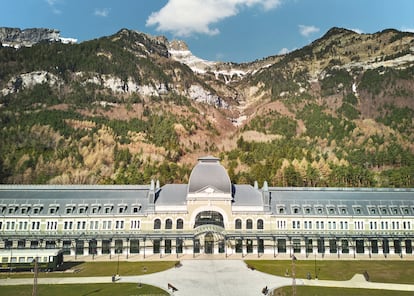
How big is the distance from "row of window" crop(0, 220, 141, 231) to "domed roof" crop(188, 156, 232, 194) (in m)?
14.4

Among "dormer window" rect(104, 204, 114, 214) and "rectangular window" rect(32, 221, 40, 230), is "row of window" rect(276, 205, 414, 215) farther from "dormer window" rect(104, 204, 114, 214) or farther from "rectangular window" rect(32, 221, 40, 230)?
"rectangular window" rect(32, 221, 40, 230)

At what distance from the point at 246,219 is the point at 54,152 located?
356ft

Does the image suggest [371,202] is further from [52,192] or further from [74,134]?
[74,134]

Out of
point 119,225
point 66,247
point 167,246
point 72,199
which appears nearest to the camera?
point 66,247

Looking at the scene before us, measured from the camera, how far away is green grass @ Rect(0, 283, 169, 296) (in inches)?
2136

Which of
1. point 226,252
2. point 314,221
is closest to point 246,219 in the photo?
point 226,252

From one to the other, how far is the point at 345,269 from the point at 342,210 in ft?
66.6

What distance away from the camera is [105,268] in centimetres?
6956

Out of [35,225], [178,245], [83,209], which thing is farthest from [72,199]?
[178,245]

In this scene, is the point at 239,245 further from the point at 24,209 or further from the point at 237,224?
the point at 24,209

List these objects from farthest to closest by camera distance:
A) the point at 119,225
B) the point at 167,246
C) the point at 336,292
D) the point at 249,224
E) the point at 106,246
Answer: the point at 249,224 → the point at 119,225 → the point at 167,246 → the point at 106,246 → the point at 336,292

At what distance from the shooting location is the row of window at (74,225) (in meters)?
82.4

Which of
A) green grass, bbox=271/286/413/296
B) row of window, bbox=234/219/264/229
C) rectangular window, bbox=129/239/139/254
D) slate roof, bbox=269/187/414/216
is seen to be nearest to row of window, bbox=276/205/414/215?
slate roof, bbox=269/187/414/216

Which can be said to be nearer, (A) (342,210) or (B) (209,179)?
(B) (209,179)
